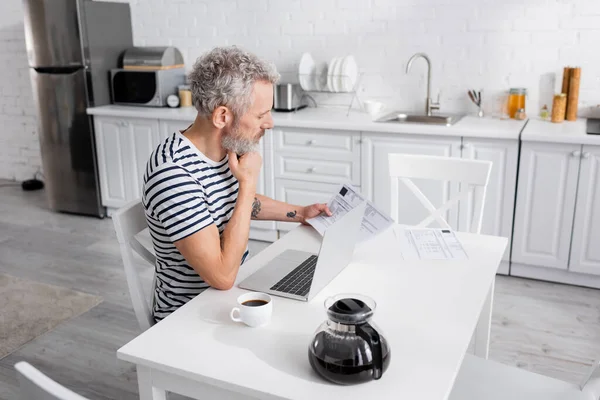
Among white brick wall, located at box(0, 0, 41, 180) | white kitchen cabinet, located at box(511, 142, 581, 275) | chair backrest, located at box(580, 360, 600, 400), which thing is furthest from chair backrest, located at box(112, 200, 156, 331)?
white brick wall, located at box(0, 0, 41, 180)

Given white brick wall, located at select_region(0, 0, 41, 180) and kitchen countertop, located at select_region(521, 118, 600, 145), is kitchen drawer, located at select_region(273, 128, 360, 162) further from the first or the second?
white brick wall, located at select_region(0, 0, 41, 180)

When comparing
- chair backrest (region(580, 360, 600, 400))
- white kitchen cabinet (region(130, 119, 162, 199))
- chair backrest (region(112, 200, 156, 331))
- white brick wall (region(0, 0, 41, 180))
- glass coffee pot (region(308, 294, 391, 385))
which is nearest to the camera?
glass coffee pot (region(308, 294, 391, 385))

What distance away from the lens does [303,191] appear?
3.71 metres

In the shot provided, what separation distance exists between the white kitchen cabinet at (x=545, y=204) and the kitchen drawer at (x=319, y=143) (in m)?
0.93

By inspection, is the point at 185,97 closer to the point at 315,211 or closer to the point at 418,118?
the point at 418,118

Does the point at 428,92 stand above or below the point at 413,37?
below

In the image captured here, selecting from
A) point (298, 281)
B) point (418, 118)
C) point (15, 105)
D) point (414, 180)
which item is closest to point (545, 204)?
point (414, 180)

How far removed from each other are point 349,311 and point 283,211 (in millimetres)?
920

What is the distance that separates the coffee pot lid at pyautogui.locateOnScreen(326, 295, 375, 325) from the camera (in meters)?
1.12

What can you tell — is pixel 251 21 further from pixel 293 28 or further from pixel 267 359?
pixel 267 359

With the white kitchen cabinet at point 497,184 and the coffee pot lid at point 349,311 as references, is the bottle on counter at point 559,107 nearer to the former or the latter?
the white kitchen cabinet at point 497,184

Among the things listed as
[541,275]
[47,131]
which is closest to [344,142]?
[541,275]

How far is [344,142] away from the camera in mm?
3504

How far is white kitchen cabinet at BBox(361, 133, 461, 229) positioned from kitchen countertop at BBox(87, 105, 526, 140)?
0.06m
